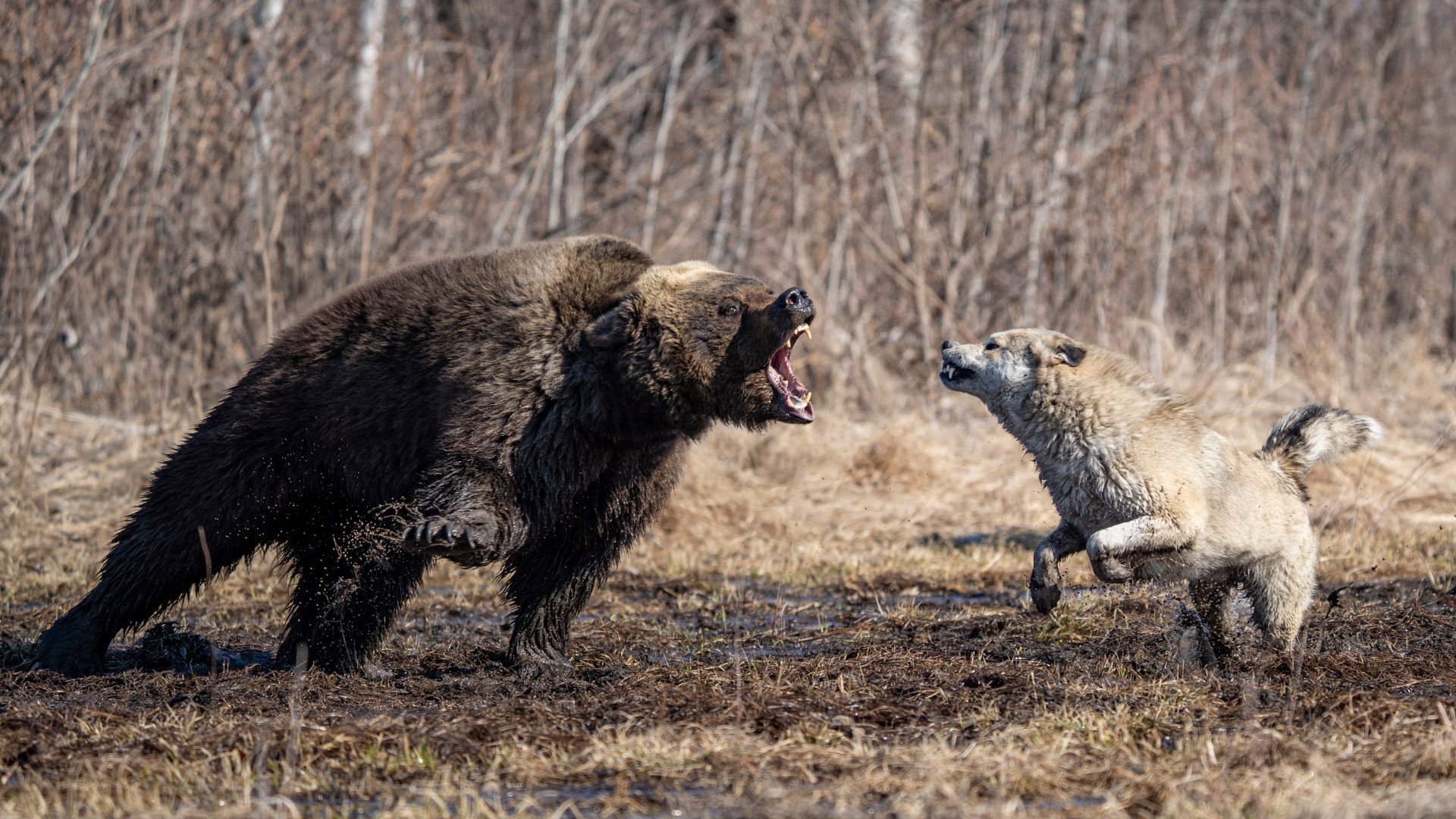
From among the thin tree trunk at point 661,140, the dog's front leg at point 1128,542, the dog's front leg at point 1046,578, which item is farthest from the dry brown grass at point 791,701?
the thin tree trunk at point 661,140

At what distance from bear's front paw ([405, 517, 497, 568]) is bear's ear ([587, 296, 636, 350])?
0.90m

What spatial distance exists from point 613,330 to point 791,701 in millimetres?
1733

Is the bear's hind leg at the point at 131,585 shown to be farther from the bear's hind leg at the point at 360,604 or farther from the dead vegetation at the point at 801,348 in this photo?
the bear's hind leg at the point at 360,604

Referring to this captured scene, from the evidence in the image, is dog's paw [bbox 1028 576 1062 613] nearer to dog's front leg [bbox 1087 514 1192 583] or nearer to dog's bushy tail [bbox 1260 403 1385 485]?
dog's front leg [bbox 1087 514 1192 583]

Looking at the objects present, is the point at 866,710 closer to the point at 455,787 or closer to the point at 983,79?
the point at 455,787

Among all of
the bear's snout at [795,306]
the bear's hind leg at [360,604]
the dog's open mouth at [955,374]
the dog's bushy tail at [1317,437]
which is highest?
the bear's snout at [795,306]

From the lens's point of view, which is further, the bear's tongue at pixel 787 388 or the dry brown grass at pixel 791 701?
the bear's tongue at pixel 787 388

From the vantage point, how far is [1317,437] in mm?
6508

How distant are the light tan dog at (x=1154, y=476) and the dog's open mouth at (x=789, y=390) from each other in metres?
0.80

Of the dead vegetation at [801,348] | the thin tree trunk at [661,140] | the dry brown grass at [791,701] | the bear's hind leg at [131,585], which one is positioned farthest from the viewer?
the thin tree trunk at [661,140]

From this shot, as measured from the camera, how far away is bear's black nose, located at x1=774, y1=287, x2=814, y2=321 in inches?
233

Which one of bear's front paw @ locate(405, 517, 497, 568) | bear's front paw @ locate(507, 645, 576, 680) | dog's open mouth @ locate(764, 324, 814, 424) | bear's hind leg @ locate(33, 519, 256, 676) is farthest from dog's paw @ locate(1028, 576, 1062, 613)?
bear's hind leg @ locate(33, 519, 256, 676)

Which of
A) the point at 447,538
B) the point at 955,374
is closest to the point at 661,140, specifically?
the point at 955,374

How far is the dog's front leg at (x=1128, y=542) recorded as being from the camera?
5844 millimetres
